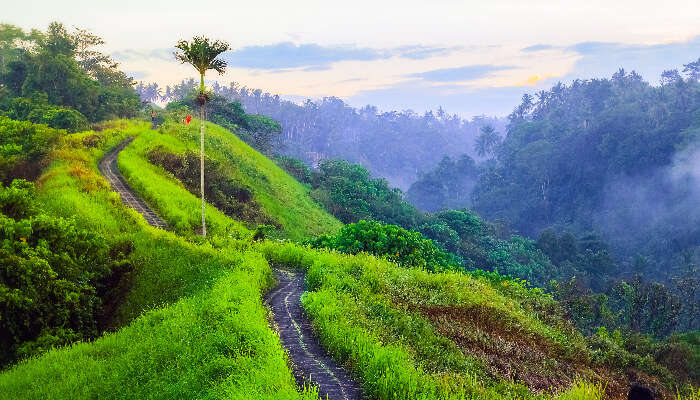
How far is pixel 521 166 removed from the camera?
118 meters

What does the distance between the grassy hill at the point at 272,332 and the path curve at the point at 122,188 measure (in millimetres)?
750

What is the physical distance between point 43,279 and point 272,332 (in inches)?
357

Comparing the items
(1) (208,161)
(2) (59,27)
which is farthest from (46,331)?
(2) (59,27)

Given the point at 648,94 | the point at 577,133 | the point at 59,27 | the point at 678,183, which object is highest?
the point at 59,27

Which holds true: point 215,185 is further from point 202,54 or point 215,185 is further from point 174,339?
point 174,339

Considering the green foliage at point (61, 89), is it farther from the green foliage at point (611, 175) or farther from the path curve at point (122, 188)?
the green foliage at point (611, 175)

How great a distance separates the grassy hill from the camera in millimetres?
9672

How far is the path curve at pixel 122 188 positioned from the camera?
26.0 meters

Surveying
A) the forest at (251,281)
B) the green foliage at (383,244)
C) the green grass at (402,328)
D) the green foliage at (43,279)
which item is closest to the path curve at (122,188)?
the forest at (251,281)

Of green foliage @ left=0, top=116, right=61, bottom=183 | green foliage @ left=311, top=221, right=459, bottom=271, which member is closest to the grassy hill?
green foliage @ left=311, top=221, right=459, bottom=271

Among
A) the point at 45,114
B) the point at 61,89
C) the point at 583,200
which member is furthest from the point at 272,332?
the point at 583,200

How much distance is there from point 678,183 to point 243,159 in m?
75.1

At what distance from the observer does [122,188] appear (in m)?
30.0

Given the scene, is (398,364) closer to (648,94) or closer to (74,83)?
(74,83)
